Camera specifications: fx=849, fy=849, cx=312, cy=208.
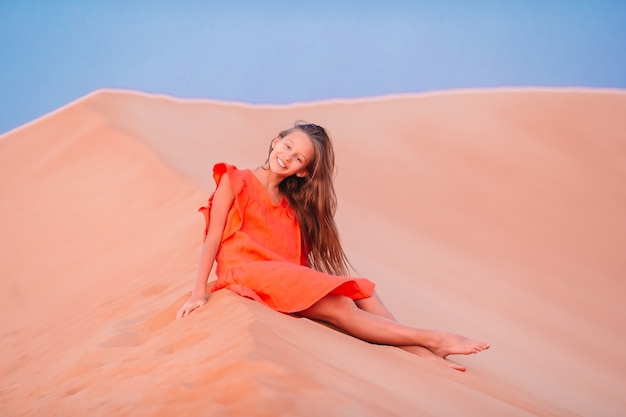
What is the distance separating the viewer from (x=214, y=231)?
3.91 meters

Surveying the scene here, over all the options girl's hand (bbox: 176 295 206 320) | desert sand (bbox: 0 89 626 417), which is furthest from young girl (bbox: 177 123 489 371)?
desert sand (bbox: 0 89 626 417)

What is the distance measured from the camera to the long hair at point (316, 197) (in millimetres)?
4180

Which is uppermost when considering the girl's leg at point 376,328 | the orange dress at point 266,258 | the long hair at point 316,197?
the long hair at point 316,197

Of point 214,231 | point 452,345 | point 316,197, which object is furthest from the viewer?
point 316,197

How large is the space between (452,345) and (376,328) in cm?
33

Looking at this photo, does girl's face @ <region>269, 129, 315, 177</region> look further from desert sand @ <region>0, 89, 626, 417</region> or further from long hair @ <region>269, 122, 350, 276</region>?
desert sand @ <region>0, 89, 626, 417</region>

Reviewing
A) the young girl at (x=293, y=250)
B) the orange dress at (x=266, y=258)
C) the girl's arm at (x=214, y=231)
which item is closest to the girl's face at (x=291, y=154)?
the young girl at (x=293, y=250)

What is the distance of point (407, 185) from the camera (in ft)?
35.7

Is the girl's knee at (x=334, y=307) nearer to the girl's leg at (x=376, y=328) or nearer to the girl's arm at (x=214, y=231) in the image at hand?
the girl's leg at (x=376, y=328)

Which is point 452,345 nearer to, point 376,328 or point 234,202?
point 376,328

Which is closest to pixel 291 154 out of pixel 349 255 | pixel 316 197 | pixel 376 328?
pixel 316 197

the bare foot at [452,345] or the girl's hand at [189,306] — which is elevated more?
the bare foot at [452,345]

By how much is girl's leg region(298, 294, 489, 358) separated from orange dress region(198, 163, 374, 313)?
2.7 inches

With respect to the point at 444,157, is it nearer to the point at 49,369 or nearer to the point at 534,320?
the point at 534,320
